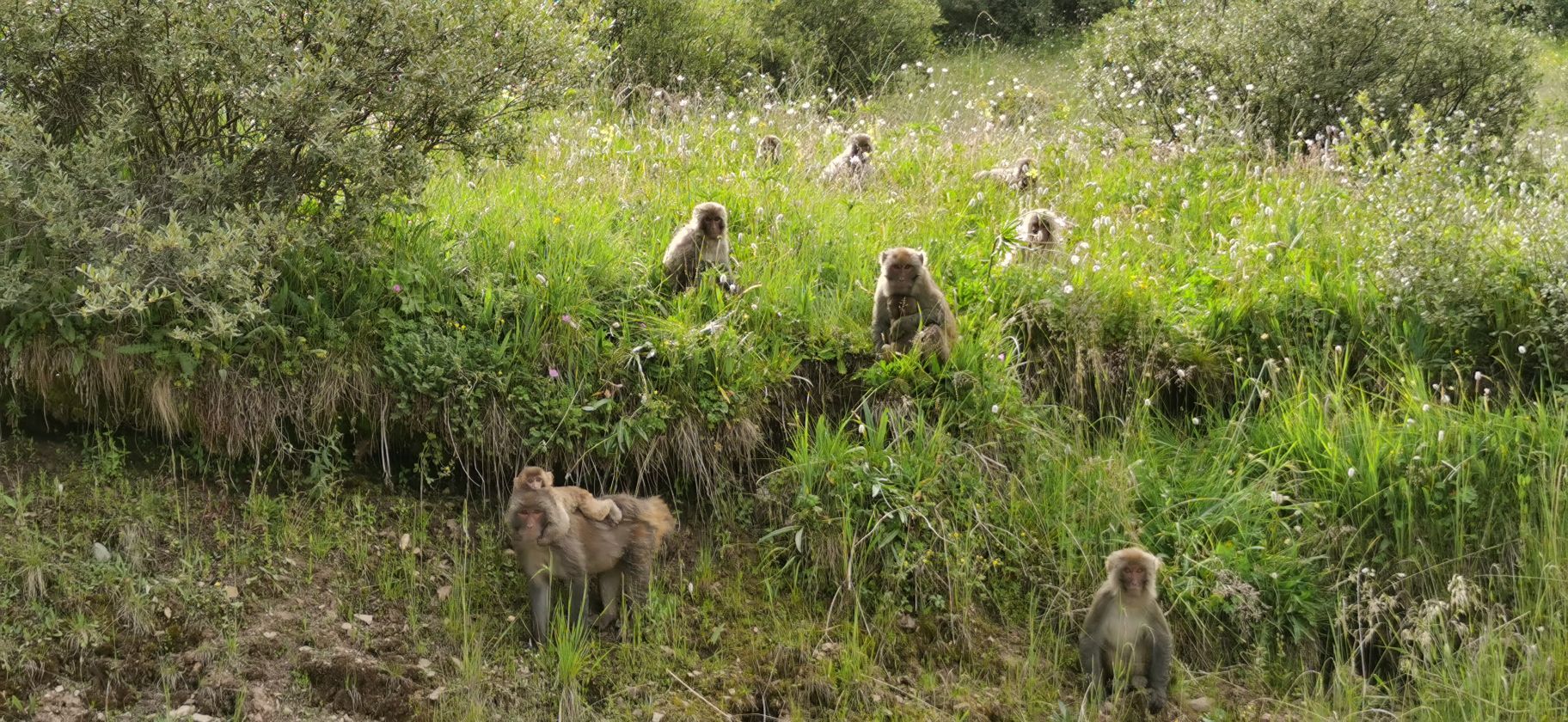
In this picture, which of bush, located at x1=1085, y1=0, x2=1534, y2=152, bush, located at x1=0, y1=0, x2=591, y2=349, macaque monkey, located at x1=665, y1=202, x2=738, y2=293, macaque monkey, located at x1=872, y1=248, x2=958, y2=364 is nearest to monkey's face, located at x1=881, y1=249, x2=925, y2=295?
macaque monkey, located at x1=872, y1=248, x2=958, y2=364

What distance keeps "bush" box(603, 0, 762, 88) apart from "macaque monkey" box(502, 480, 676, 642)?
6.78m

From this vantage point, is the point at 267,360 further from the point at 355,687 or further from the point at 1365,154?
the point at 1365,154

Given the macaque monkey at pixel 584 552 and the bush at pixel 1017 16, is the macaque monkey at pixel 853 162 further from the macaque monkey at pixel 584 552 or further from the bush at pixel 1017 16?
the bush at pixel 1017 16

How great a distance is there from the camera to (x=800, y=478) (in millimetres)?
6230

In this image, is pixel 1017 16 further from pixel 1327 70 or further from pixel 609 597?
pixel 609 597

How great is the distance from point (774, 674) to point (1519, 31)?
9681mm

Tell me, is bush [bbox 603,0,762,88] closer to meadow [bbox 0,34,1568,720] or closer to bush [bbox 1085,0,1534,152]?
bush [bbox 1085,0,1534,152]

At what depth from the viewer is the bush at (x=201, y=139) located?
5402 mm

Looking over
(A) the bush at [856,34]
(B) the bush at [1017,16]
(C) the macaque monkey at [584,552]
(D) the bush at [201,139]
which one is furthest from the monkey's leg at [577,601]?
(B) the bush at [1017,16]

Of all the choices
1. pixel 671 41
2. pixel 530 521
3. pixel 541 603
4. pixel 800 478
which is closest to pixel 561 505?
pixel 530 521

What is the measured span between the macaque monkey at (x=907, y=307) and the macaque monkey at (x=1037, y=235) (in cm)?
102

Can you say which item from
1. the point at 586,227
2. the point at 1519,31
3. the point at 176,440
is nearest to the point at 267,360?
the point at 176,440

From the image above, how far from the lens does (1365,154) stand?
7.95 m

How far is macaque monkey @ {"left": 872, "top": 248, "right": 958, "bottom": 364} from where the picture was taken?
6.60m
